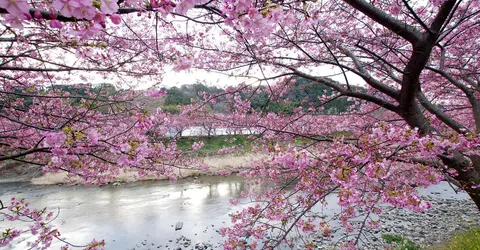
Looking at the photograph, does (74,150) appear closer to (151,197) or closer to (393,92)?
(393,92)

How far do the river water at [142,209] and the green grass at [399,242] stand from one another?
194 centimetres

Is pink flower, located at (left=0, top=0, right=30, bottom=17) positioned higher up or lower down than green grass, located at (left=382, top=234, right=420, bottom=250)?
higher up

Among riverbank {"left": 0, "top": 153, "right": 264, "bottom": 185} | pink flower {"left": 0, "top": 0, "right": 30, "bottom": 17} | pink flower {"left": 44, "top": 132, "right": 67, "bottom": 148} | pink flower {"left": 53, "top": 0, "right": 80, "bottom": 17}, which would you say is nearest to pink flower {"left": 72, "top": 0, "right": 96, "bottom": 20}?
pink flower {"left": 53, "top": 0, "right": 80, "bottom": 17}

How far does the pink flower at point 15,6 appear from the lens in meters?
0.79

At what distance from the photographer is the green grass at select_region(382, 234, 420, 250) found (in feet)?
15.6

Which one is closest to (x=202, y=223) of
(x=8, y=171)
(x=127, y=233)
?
(x=127, y=233)

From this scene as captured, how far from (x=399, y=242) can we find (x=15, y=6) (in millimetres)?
6398

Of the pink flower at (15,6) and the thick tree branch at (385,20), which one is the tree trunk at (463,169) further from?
the pink flower at (15,6)

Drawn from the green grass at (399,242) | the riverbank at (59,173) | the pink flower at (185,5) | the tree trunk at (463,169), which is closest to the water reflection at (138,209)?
the riverbank at (59,173)

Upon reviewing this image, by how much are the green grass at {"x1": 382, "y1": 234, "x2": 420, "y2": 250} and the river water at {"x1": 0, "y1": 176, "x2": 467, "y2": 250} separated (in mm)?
1942

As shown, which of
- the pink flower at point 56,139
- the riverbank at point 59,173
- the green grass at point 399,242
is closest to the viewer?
the pink flower at point 56,139

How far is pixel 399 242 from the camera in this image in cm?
525

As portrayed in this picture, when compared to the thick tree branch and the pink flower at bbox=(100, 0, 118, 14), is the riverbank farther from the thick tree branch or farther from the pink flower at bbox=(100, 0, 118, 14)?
the pink flower at bbox=(100, 0, 118, 14)

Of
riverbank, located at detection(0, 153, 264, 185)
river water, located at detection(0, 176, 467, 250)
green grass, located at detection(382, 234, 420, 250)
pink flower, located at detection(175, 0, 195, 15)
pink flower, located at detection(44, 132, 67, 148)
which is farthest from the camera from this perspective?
riverbank, located at detection(0, 153, 264, 185)
